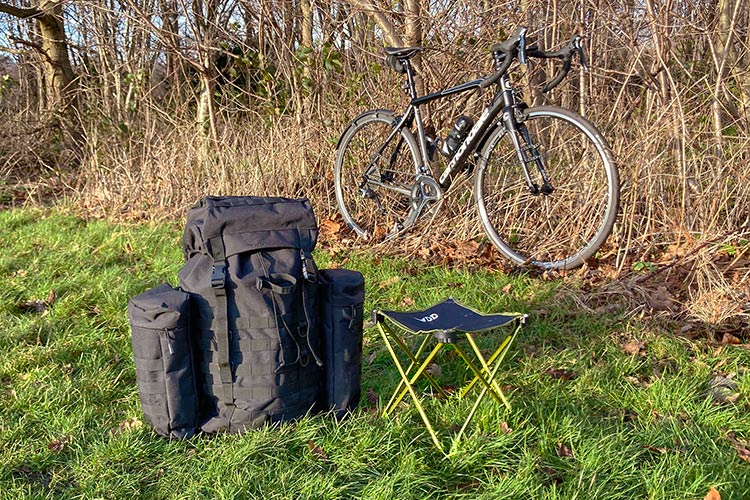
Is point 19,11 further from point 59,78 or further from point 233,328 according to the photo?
point 233,328

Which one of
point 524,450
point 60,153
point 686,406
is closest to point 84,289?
point 524,450

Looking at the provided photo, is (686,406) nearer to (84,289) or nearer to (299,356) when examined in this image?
(299,356)

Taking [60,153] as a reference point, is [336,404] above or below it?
below

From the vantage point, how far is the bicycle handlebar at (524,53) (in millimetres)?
3598

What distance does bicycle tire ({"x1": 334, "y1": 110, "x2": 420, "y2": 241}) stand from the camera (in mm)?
4816

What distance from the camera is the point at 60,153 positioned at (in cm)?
779

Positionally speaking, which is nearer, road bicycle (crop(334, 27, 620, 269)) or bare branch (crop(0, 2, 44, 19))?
road bicycle (crop(334, 27, 620, 269))

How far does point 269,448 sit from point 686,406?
1.63 m

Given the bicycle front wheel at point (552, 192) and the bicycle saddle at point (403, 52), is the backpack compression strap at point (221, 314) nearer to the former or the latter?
the bicycle front wheel at point (552, 192)

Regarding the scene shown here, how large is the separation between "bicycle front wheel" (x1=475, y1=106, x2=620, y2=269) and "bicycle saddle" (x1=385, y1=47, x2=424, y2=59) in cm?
84

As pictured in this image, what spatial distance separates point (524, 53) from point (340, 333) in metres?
2.20

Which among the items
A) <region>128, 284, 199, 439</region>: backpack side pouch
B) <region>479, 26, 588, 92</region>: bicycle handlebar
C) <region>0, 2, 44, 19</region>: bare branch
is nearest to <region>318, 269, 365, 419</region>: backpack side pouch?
<region>128, 284, 199, 439</region>: backpack side pouch

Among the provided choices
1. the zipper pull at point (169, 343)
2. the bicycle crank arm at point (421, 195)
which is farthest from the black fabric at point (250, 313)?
the bicycle crank arm at point (421, 195)

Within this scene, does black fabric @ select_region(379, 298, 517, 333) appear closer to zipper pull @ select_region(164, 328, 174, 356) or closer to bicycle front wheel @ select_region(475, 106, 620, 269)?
zipper pull @ select_region(164, 328, 174, 356)
